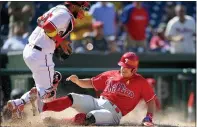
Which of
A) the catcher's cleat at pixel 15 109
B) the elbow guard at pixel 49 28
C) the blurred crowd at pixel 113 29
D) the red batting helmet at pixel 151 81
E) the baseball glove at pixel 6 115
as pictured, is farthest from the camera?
the blurred crowd at pixel 113 29

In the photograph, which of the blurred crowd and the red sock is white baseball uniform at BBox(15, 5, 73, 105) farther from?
the blurred crowd

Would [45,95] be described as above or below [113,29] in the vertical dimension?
below

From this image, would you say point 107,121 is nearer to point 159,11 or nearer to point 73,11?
point 73,11

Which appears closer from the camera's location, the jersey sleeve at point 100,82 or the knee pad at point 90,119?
the knee pad at point 90,119

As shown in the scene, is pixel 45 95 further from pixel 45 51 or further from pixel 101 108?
pixel 101 108

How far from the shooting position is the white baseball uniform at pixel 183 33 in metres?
13.3

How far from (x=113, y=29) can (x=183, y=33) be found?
1553 millimetres

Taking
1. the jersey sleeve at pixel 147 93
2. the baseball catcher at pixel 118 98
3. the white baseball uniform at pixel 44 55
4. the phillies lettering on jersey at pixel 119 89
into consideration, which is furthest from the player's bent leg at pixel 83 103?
the jersey sleeve at pixel 147 93

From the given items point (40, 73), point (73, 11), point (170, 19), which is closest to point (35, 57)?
point (40, 73)

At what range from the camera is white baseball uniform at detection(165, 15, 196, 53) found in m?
13.3

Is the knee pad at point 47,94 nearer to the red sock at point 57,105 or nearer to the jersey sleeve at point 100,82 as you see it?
the red sock at point 57,105

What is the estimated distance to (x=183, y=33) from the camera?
13312mm

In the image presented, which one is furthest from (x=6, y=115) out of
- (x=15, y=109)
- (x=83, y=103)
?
(x=83, y=103)

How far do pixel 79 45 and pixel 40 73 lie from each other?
15.1 ft
